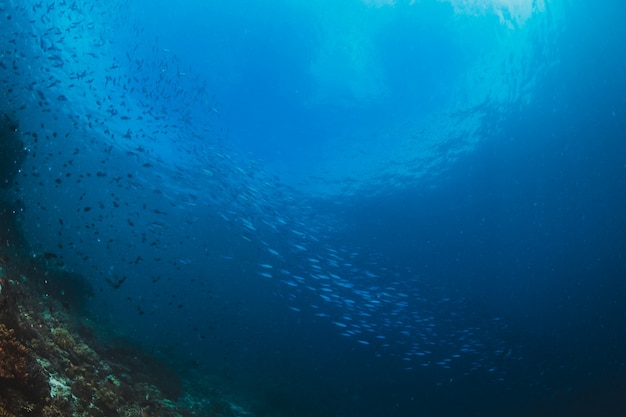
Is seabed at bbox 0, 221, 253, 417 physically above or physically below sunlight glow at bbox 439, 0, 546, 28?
below

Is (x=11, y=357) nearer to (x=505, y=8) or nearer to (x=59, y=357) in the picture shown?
(x=59, y=357)

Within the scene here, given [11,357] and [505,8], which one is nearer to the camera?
[11,357]

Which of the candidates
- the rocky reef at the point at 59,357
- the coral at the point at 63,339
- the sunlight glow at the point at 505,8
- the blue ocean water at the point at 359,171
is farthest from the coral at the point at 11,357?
the sunlight glow at the point at 505,8

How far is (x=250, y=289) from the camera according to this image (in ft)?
75.4

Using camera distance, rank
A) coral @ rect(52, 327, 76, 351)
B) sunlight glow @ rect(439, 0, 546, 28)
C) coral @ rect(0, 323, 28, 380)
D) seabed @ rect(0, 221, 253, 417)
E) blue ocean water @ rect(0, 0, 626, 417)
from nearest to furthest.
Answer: coral @ rect(0, 323, 28, 380), seabed @ rect(0, 221, 253, 417), coral @ rect(52, 327, 76, 351), sunlight glow @ rect(439, 0, 546, 28), blue ocean water @ rect(0, 0, 626, 417)

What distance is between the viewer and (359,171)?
1507cm

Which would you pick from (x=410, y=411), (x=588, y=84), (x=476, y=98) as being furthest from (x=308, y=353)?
(x=588, y=84)

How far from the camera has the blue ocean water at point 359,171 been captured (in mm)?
11484

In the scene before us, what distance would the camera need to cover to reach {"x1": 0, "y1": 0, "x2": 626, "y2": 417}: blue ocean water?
37.7 feet

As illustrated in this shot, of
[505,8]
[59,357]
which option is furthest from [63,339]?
[505,8]

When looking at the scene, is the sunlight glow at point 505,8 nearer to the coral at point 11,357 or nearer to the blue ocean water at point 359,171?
the blue ocean water at point 359,171

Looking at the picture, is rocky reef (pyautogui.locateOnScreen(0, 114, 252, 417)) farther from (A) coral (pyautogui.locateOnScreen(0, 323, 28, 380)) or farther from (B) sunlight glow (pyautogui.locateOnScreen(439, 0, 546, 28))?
(B) sunlight glow (pyautogui.locateOnScreen(439, 0, 546, 28))

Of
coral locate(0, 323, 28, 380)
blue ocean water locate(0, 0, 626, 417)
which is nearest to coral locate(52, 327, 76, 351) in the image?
blue ocean water locate(0, 0, 626, 417)

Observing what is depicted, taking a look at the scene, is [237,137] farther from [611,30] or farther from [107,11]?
[611,30]
